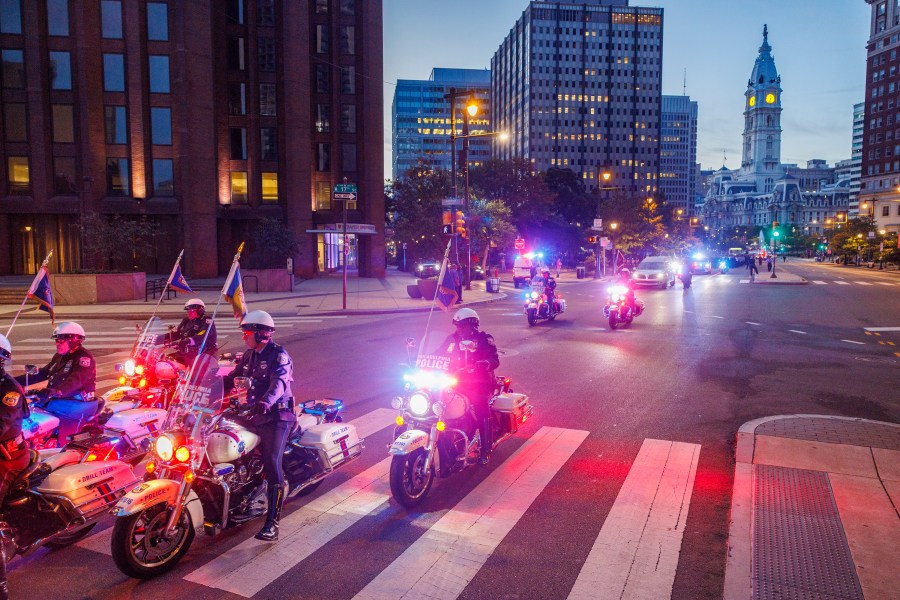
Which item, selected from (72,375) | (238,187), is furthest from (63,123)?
(72,375)

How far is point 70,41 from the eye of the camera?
4116cm

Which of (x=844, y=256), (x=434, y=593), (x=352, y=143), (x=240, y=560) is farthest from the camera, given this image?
(x=844, y=256)

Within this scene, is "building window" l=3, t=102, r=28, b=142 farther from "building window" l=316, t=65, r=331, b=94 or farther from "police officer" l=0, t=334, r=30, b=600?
"police officer" l=0, t=334, r=30, b=600

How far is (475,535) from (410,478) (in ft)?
2.69

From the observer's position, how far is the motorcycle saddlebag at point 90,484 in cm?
475

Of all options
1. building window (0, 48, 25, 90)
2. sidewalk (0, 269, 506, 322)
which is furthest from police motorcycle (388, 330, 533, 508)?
building window (0, 48, 25, 90)

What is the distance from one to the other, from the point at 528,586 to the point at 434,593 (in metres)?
0.70

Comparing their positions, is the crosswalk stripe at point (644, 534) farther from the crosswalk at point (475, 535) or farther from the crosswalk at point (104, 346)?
the crosswalk at point (104, 346)

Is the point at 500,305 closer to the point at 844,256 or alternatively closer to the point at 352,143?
the point at 352,143

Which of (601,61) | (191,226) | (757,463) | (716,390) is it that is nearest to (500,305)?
(716,390)

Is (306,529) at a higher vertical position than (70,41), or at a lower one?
lower

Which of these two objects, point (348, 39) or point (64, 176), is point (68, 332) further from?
point (348, 39)

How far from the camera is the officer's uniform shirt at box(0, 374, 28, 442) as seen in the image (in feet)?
14.1

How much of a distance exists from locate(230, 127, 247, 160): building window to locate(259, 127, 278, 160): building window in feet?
3.84
